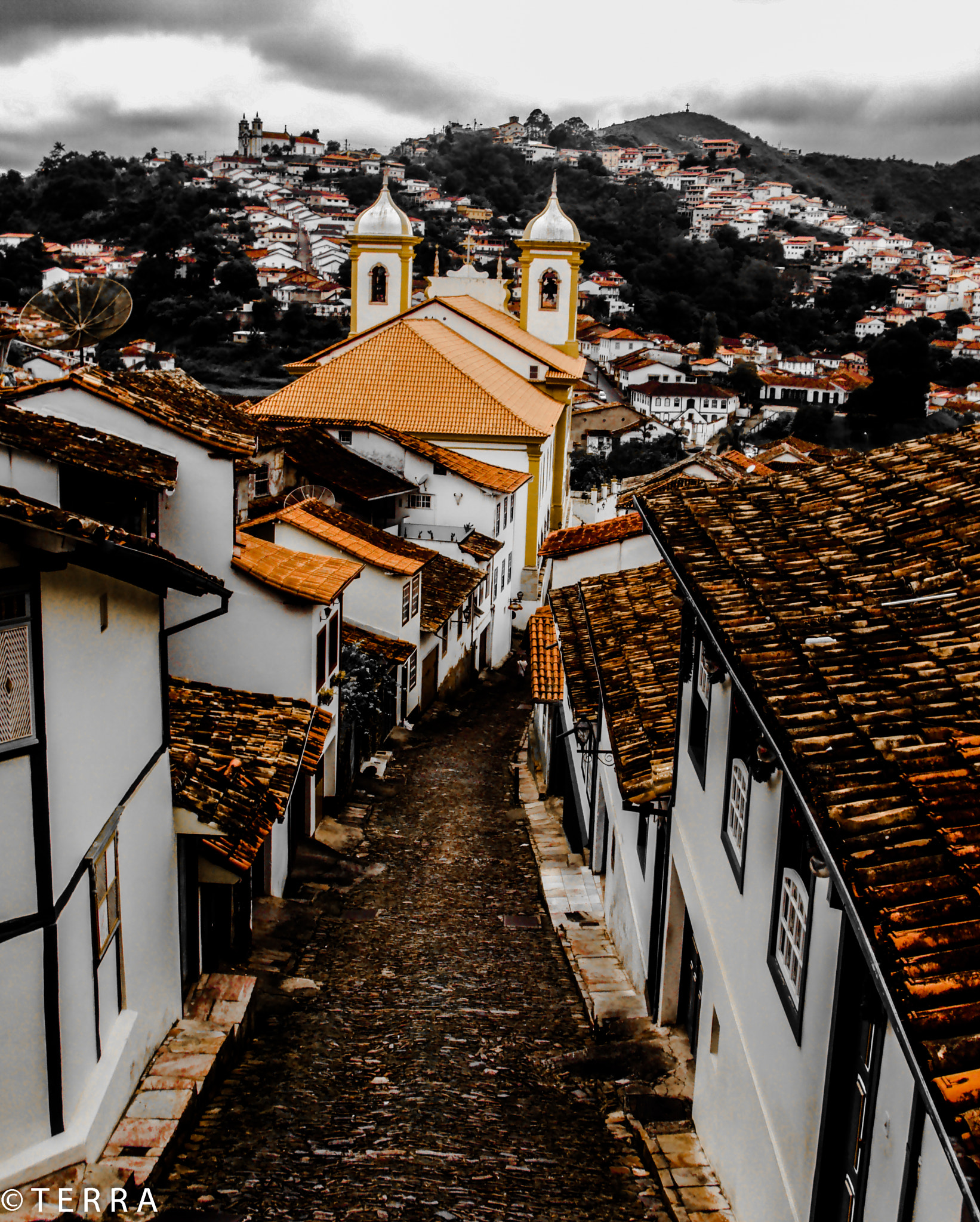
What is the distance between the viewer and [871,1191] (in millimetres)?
5105

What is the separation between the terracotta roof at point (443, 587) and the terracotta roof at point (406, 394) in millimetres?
8171

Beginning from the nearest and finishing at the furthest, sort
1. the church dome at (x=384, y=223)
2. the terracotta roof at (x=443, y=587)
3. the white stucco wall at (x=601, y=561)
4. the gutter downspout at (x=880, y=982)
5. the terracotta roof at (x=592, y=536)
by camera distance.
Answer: the gutter downspout at (x=880, y=982) → the white stucco wall at (x=601, y=561) → the terracotta roof at (x=592, y=536) → the terracotta roof at (x=443, y=587) → the church dome at (x=384, y=223)

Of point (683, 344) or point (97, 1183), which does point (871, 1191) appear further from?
point (683, 344)

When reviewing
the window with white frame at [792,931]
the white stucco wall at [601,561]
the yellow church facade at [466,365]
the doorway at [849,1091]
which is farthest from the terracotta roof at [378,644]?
the doorway at [849,1091]

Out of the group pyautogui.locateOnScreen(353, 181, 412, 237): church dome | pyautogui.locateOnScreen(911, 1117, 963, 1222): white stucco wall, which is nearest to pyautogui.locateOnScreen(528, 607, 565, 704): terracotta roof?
pyautogui.locateOnScreen(911, 1117, 963, 1222): white stucco wall

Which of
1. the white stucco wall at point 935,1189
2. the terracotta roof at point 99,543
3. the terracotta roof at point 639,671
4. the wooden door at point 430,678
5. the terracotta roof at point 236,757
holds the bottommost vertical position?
the wooden door at point 430,678

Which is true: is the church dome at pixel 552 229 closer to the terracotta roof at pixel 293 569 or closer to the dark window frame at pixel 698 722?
the terracotta roof at pixel 293 569

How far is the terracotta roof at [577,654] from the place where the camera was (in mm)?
15102

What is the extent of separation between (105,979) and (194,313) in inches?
3815

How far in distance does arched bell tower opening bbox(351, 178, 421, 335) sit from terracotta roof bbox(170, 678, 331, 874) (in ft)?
119

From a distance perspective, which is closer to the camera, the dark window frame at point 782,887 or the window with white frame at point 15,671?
the dark window frame at point 782,887

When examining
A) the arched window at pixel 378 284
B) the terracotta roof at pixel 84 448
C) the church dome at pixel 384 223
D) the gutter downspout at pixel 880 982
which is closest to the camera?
the gutter downspout at pixel 880 982

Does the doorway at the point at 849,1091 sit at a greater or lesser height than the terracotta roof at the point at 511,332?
lesser

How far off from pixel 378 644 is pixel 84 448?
11434 mm
